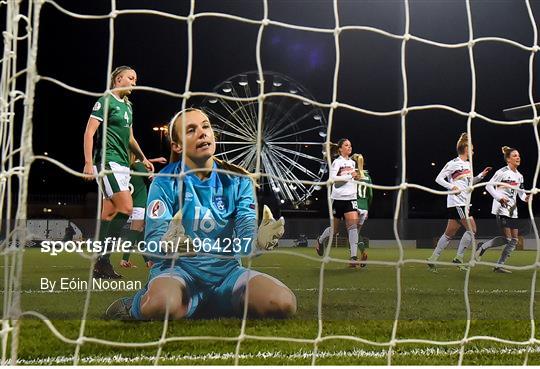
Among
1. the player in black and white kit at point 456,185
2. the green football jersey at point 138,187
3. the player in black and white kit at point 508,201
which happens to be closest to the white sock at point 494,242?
the player in black and white kit at point 508,201

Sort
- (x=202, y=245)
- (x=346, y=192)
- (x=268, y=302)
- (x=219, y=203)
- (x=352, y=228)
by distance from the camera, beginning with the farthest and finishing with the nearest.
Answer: (x=352, y=228) → (x=346, y=192) → (x=202, y=245) → (x=219, y=203) → (x=268, y=302)

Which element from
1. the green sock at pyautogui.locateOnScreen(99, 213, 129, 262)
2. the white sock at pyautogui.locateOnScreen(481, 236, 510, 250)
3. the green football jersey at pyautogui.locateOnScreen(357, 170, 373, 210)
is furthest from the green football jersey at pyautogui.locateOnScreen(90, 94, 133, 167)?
the white sock at pyautogui.locateOnScreen(481, 236, 510, 250)

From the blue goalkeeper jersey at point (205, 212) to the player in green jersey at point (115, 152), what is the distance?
0.38 m

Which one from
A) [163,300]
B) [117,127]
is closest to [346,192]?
[117,127]

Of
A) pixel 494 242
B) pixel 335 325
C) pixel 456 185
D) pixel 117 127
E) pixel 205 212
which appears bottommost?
pixel 335 325

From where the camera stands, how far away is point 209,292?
7.57 ft

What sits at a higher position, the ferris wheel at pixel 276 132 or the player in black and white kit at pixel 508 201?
the ferris wheel at pixel 276 132

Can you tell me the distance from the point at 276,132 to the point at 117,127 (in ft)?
12.7

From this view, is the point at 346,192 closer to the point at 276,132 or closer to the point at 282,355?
the point at 282,355

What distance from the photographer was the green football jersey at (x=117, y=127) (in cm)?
281

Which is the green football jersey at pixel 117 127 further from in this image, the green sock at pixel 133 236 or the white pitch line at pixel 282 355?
the white pitch line at pixel 282 355

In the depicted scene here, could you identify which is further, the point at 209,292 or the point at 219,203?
the point at 219,203

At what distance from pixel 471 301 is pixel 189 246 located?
133 cm

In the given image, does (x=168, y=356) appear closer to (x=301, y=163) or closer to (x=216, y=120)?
(x=216, y=120)
